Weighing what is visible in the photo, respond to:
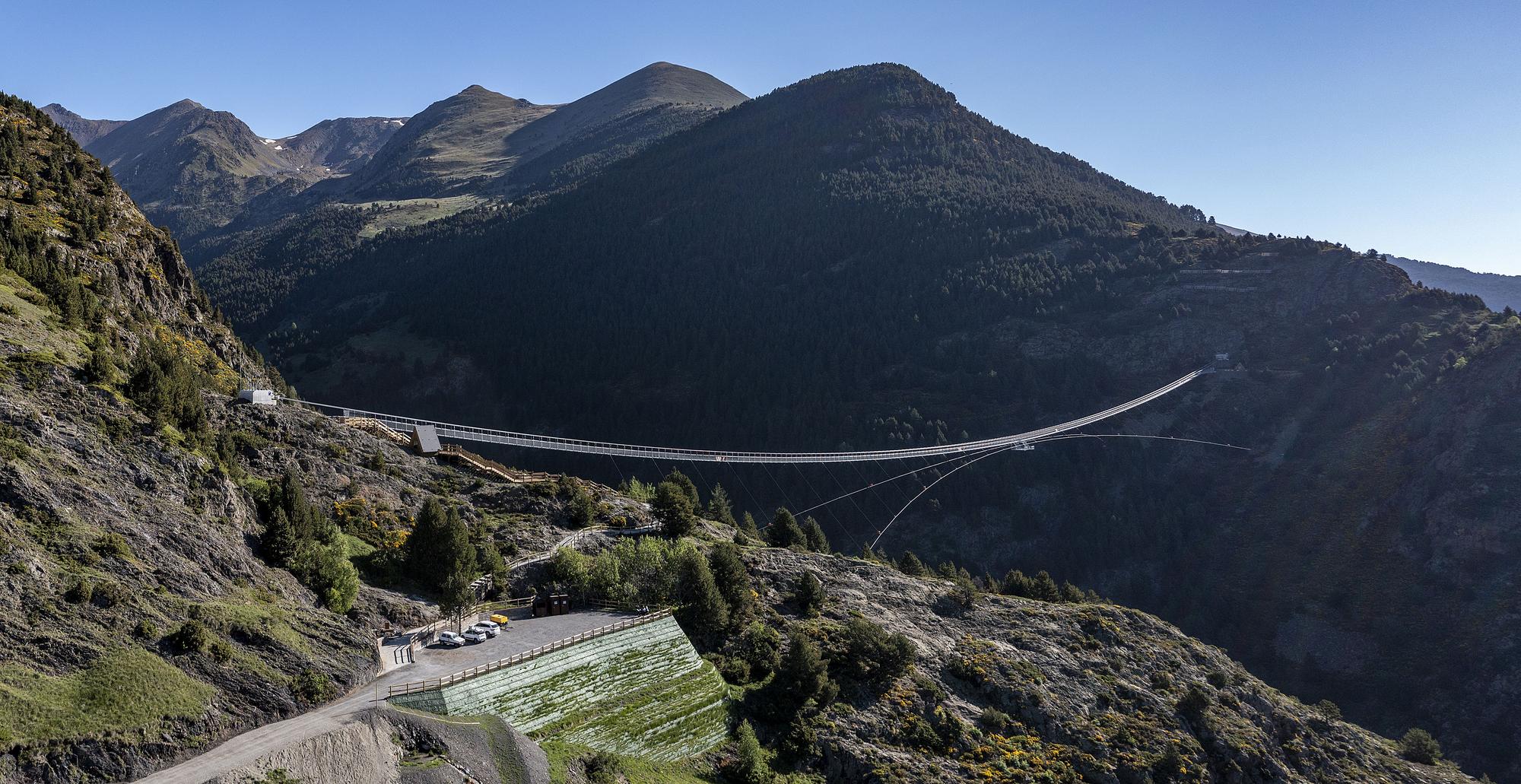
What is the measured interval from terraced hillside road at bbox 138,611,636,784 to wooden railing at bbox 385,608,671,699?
550mm

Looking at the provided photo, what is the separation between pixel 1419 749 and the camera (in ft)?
253

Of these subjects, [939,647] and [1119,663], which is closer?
[939,647]

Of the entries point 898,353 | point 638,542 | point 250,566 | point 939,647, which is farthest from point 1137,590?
point 250,566

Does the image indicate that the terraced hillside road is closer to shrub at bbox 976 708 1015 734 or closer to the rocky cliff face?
the rocky cliff face

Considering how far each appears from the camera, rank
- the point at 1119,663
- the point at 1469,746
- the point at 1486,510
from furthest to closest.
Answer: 1. the point at 1486,510
2. the point at 1469,746
3. the point at 1119,663

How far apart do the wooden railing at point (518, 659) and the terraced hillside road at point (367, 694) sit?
1.81ft

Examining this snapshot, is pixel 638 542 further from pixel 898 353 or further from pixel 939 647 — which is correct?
pixel 898 353

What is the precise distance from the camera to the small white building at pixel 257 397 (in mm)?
62566

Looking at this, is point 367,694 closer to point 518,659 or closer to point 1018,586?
point 518,659

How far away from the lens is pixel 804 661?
5322 centimetres

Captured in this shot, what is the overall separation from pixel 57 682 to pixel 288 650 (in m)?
8.99

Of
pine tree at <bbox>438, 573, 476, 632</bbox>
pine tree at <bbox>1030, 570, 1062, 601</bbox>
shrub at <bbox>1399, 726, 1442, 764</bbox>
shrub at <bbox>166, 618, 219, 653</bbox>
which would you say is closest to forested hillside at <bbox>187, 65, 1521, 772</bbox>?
shrub at <bbox>1399, 726, 1442, 764</bbox>

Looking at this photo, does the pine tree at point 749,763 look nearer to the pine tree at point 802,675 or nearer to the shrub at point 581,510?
the pine tree at point 802,675

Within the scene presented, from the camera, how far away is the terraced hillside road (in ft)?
102
